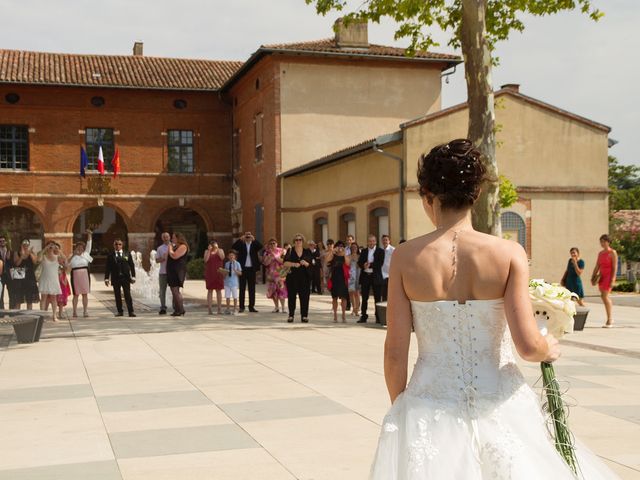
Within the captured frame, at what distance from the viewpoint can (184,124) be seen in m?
40.3

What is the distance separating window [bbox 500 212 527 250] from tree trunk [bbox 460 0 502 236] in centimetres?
948

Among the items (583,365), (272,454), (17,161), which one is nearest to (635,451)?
(272,454)

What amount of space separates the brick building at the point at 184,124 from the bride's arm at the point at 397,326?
2999 cm

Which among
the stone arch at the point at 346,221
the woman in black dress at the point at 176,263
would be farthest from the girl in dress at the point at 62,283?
the stone arch at the point at 346,221

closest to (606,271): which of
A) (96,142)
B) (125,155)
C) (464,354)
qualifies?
(464,354)

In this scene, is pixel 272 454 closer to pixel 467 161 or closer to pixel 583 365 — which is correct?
pixel 467 161

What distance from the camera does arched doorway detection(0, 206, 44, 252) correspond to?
140ft

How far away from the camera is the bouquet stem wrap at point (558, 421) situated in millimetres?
3348

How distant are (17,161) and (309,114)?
14272 mm

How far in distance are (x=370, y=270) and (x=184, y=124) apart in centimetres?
2560

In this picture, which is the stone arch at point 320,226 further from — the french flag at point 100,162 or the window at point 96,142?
the window at point 96,142

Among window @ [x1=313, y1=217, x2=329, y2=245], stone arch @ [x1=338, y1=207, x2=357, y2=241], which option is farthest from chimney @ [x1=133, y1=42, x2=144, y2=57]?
stone arch @ [x1=338, y1=207, x2=357, y2=241]

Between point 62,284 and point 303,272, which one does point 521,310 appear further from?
point 62,284

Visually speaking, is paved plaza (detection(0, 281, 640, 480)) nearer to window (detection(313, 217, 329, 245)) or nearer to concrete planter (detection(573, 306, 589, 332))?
concrete planter (detection(573, 306, 589, 332))
